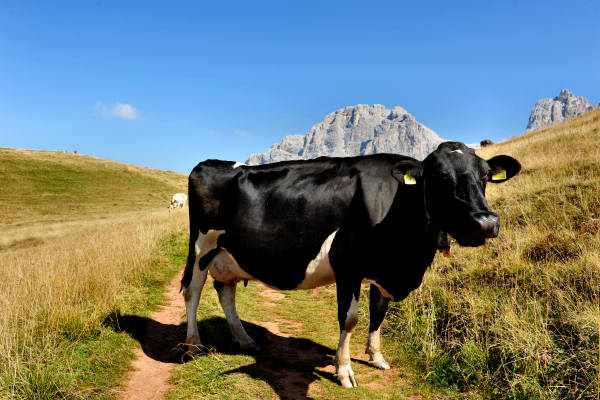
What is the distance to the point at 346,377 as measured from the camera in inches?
175

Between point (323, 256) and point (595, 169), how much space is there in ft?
34.8

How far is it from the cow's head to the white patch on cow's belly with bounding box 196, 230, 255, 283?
287 centimetres

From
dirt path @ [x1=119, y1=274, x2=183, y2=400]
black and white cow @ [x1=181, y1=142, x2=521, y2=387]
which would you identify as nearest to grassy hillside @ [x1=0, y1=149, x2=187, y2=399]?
dirt path @ [x1=119, y1=274, x2=183, y2=400]

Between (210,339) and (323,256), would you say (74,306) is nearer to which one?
(210,339)

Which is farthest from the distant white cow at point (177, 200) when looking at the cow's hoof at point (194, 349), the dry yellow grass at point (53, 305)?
the cow's hoof at point (194, 349)

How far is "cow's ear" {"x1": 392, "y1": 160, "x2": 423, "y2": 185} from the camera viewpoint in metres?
3.91

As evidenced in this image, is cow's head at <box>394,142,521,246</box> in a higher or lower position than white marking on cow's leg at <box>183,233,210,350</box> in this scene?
higher

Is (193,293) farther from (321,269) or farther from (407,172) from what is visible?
(407,172)

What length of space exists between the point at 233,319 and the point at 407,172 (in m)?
3.52

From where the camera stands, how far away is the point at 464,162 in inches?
148

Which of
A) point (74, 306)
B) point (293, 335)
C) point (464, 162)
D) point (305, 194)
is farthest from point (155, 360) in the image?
point (464, 162)

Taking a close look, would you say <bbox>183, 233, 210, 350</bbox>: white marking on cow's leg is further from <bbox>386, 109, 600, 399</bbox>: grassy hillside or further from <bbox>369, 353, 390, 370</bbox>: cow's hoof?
<bbox>386, 109, 600, 399</bbox>: grassy hillside

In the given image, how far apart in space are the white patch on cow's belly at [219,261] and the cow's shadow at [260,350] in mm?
1048

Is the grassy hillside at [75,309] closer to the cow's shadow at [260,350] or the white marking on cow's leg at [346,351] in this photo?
the cow's shadow at [260,350]
